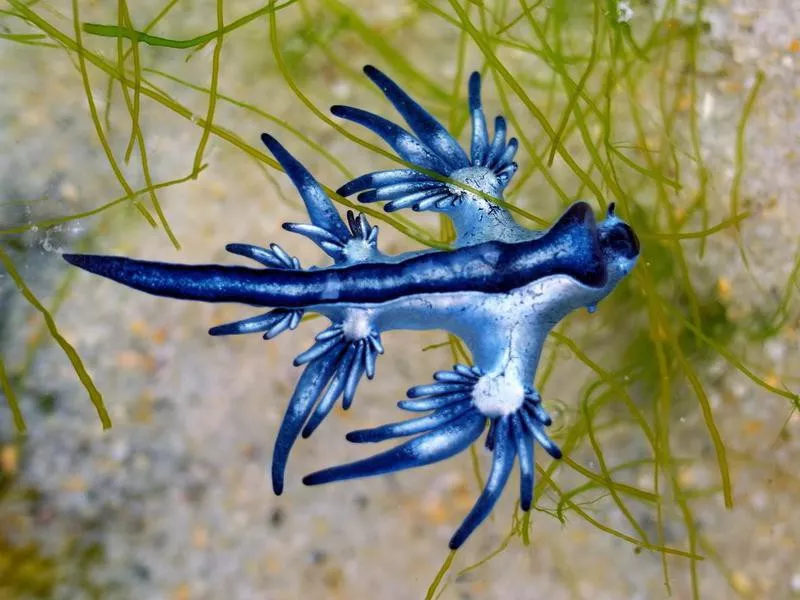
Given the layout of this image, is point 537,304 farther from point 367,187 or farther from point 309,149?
point 309,149

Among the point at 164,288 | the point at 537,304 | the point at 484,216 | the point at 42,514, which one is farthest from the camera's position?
the point at 42,514

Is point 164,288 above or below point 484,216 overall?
below

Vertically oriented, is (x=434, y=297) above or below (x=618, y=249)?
below

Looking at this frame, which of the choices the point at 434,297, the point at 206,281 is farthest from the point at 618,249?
the point at 206,281

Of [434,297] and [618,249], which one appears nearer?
[434,297]

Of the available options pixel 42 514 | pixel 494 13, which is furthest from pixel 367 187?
pixel 42 514

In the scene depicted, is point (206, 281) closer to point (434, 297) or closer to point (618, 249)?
point (434, 297)

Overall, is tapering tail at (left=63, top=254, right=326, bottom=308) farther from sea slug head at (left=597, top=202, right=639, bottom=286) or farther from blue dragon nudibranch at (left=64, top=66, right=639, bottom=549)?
sea slug head at (left=597, top=202, right=639, bottom=286)
